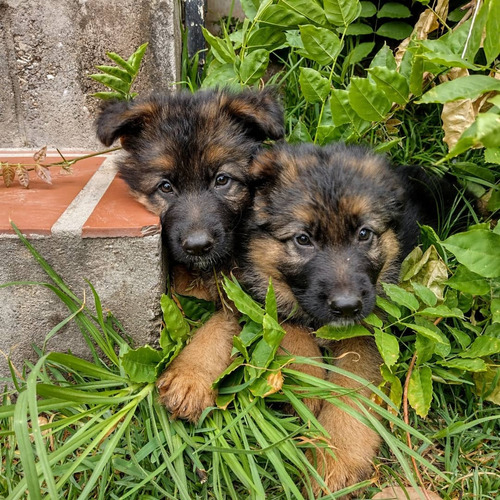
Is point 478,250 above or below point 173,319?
above

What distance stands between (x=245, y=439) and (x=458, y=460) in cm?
87

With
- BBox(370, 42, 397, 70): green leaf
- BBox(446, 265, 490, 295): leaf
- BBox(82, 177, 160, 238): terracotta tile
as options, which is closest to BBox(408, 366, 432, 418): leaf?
BBox(446, 265, 490, 295): leaf

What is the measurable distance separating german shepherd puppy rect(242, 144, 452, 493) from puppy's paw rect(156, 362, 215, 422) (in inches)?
18.0

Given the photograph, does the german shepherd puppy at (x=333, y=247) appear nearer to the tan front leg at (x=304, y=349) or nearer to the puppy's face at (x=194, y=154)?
the tan front leg at (x=304, y=349)

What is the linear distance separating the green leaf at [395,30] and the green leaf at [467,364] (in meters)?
2.16

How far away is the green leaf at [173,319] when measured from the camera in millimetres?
2328

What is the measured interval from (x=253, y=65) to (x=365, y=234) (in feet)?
4.45

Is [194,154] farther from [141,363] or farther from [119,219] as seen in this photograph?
[141,363]

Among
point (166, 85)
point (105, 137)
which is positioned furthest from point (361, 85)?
point (166, 85)

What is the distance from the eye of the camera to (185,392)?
215cm

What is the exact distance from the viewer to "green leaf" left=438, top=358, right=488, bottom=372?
2.23m

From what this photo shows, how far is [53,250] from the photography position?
2277 millimetres

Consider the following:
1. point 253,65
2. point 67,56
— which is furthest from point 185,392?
point 67,56

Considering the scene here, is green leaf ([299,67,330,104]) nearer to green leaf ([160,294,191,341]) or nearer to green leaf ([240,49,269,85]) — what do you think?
green leaf ([240,49,269,85])
